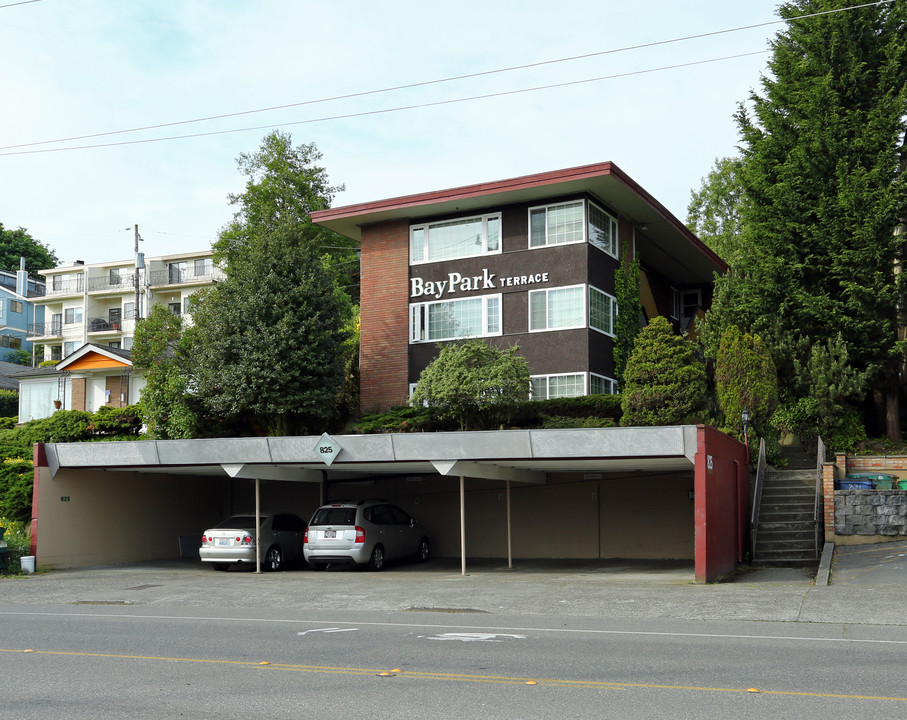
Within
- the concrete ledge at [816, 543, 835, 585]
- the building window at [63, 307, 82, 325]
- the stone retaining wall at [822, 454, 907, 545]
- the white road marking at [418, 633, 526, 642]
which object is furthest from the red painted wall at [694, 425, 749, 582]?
the building window at [63, 307, 82, 325]

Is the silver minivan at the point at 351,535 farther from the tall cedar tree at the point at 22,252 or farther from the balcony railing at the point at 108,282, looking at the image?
the tall cedar tree at the point at 22,252

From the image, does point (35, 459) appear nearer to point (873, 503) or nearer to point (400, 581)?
point (400, 581)

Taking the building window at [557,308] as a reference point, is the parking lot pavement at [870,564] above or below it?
below

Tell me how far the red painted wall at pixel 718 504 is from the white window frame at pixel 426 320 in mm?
9930

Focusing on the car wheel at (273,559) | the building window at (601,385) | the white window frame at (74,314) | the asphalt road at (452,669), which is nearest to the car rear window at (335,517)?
the car wheel at (273,559)

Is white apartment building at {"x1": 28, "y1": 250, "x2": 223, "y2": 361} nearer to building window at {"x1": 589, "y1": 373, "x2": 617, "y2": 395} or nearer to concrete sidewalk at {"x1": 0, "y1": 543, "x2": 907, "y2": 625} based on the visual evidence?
building window at {"x1": 589, "y1": 373, "x2": 617, "y2": 395}

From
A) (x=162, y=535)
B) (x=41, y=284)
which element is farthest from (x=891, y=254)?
(x=41, y=284)

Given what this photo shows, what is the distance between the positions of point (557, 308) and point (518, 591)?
14155 millimetres

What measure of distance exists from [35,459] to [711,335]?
20006 millimetres

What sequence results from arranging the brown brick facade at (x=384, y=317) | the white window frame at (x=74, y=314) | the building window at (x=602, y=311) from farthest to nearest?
the white window frame at (x=74, y=314)
the brown brick facade at (x=384, y=317)
the building window at (x=602, y=311)

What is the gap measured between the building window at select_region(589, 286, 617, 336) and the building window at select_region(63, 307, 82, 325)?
52315 millimetres

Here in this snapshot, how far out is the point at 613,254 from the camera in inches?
1254

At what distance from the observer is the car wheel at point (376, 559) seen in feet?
75.7

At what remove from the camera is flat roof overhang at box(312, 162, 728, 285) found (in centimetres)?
2930
